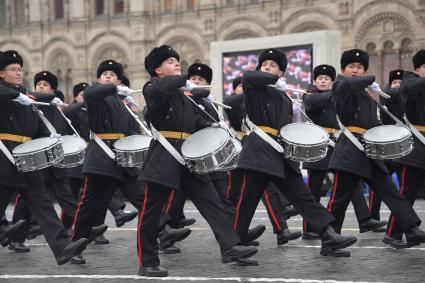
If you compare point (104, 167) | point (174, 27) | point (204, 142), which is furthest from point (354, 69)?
point (174, 27)

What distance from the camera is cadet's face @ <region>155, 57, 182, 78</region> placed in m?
8.48

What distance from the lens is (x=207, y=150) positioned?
26.5 ft

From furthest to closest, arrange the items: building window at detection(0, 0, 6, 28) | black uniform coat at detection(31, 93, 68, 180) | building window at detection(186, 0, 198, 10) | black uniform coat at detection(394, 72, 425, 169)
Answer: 1. building window at detection(0, 0, 6, 28)
2. building window at detection(186, 0, 198, 10)
3. black uniform coat at detection(31, 93, 68, 180)
4. black uniform coat at detection(394, 72, 425, 169)

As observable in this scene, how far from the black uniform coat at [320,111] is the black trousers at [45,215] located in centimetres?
326

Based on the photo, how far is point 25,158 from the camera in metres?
8.66

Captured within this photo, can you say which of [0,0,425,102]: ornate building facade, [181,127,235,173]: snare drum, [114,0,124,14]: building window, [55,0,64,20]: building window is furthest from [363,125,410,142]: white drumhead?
[55,0,64,20]: building window

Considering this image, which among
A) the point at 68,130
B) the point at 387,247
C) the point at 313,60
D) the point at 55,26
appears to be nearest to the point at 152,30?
the point at 55,26

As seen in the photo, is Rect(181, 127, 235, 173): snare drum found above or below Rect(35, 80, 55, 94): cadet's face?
below

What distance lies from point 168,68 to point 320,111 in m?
3.15

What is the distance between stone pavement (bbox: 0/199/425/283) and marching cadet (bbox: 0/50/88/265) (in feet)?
1.04

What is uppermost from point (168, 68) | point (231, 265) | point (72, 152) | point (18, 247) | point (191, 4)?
point (191, 4)

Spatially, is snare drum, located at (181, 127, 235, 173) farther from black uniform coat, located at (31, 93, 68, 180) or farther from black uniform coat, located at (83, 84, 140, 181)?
black uniform coat, located at (31, 93, 68, 180)

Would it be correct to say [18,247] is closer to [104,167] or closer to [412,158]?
[104,167]

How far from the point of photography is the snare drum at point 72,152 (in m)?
10.8
